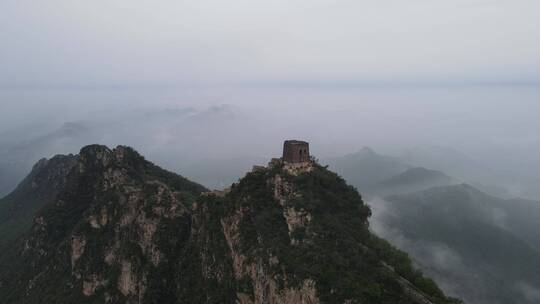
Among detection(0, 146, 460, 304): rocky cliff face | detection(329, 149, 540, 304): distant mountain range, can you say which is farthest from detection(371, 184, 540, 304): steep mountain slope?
detection(0, 146, 460, 304): rocky cliff face

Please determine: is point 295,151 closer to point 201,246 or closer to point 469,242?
point 201,246

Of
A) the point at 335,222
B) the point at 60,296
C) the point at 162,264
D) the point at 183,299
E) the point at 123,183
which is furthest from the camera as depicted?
the point at 123,183

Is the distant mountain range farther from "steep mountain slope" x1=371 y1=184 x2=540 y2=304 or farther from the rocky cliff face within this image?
the rocky cliff face

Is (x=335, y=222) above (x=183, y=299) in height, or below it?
above

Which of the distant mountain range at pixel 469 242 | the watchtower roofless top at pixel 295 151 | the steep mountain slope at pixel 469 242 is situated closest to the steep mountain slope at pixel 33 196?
the watchtower roofless top at pixel 295 151

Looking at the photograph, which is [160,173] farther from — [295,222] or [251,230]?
[295,222]

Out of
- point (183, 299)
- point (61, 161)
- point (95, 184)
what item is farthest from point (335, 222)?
point (61, 161)
